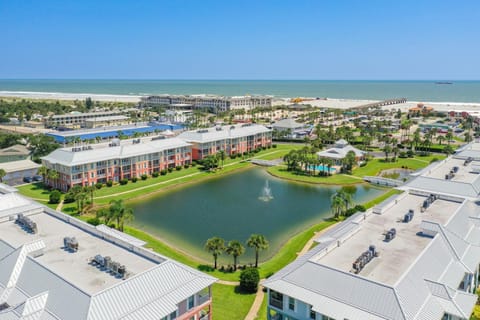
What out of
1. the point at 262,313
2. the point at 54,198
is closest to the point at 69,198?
the point at 54,198

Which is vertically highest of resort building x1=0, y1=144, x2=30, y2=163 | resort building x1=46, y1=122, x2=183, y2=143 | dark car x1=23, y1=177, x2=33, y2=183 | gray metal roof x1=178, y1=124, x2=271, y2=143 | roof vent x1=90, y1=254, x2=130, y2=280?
gray metal roof x1=178, y1=124, x2=271, y2=143

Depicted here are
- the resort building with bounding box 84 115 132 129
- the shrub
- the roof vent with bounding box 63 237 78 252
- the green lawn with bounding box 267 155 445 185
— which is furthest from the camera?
the resort building with bounding box 84 115 132 129

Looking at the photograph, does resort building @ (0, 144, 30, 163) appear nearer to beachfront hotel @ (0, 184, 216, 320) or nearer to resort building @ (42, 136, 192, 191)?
resort building @ (42, 136, 192, 191)

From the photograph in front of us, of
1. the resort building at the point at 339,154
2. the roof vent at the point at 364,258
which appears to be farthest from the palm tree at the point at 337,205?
the resort building at the point at 339,154

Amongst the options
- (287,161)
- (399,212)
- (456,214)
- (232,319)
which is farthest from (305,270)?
(287,161)

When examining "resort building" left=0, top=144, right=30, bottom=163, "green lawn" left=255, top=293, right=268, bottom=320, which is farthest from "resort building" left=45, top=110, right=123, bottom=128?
"green lawn" left=255, top=293, right=268, bottom=320

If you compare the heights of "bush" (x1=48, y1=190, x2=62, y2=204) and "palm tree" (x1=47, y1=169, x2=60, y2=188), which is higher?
"palm tree" (x1=47, y1=169, x2=60, y2=188)
